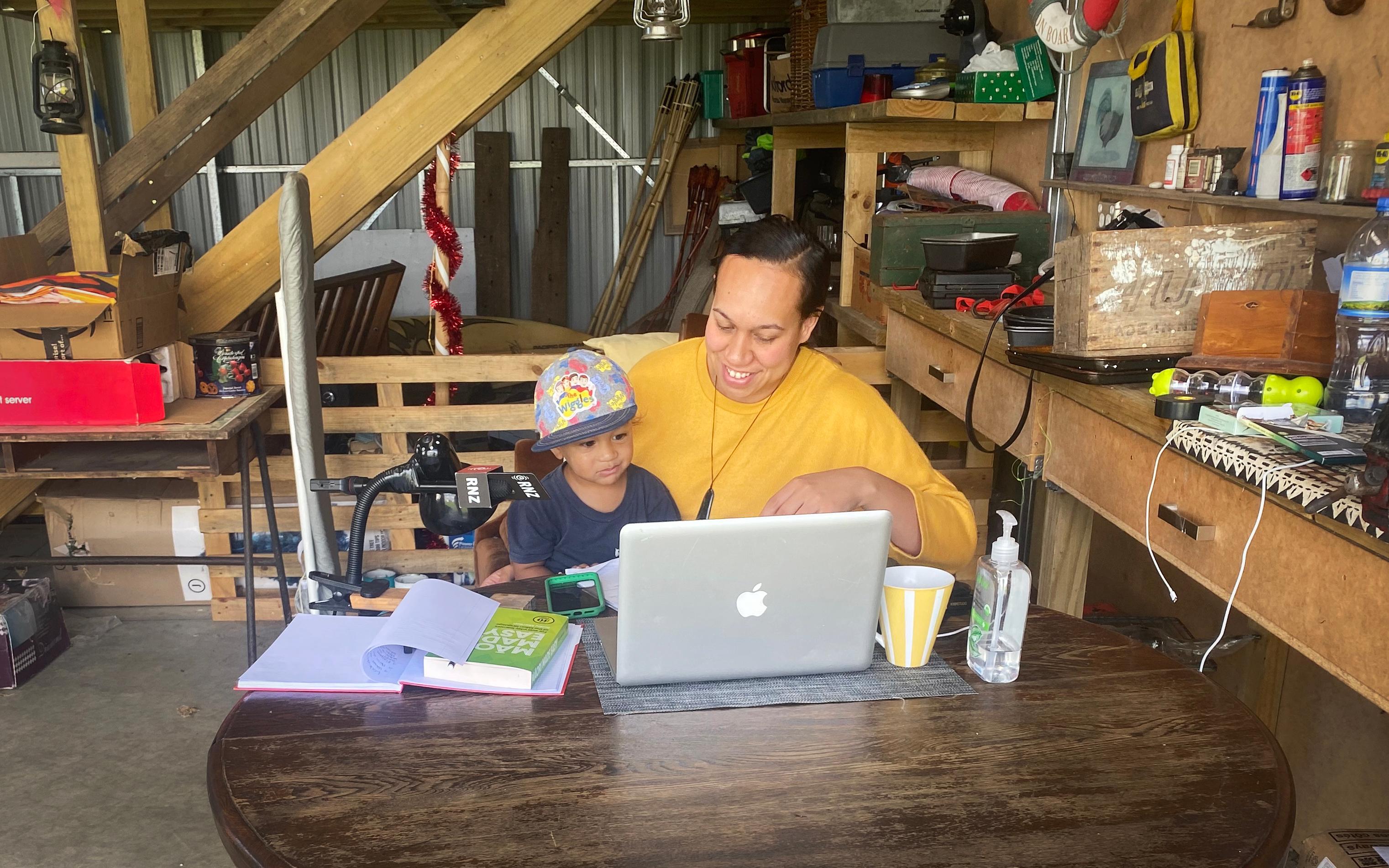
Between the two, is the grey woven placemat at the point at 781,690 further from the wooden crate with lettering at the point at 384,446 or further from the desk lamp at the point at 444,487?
the wooden crate with lettering at the point at 384,446

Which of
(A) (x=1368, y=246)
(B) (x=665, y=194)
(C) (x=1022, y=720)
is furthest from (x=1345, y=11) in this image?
(B) (x=665, y=194)

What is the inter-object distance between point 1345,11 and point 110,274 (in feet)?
11.8

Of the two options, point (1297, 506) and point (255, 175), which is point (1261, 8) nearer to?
point (1297, 506)

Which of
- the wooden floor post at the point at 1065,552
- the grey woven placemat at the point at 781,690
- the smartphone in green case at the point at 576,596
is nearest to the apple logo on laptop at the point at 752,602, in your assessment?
the grey woven placemat at the point at 781,690

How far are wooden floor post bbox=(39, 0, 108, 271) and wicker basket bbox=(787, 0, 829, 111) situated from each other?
2930 mm

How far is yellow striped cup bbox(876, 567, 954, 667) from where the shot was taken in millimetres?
1507

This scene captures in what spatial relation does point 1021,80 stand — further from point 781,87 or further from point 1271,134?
point 781,87

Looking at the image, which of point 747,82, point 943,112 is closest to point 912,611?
point 943,112

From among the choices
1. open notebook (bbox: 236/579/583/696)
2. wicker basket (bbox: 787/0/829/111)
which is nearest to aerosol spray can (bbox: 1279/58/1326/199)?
open notebook (bbox: 236/579/583/696)

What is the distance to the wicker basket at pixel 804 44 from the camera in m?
4.93

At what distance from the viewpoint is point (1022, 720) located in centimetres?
141

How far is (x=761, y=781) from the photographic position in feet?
4.10

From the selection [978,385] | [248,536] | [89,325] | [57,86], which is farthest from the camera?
[248,536]

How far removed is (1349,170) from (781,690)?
161cm
